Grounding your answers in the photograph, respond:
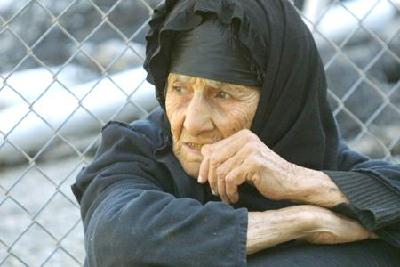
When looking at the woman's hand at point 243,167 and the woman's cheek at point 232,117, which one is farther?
the woman's cheek at point 232,117

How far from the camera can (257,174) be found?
97.3 inches

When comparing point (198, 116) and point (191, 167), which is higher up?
point (198, 116)

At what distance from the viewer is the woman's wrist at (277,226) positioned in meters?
2.40

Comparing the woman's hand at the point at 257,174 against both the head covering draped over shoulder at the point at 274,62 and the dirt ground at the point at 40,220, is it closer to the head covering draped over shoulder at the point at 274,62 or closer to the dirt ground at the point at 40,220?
the head covering draped over shoulder at the point at 274,62

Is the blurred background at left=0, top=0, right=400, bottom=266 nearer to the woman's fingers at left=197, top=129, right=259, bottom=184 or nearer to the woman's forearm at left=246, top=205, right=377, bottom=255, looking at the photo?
the woman's fingers at left=197, top=129, right=259, bottom=184

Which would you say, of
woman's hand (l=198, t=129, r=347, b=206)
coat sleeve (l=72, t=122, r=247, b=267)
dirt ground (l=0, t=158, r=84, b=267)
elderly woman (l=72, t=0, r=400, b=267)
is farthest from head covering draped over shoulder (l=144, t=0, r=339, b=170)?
dirt ground (l=0, t=158, r=84, b=267)

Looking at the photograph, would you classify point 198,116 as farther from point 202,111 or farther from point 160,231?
point 160,231

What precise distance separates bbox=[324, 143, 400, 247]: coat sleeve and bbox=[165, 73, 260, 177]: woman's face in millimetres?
288

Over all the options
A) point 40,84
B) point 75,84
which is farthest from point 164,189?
point 75,84

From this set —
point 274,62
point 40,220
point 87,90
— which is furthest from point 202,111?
point 40,220

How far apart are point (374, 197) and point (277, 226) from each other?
0.98 feet

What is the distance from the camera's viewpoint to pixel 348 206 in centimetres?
253

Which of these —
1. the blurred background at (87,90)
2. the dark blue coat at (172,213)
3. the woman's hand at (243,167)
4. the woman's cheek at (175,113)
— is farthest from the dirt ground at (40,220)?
the woman's hand at (243,167)

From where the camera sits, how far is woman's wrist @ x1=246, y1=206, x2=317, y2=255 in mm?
2396
